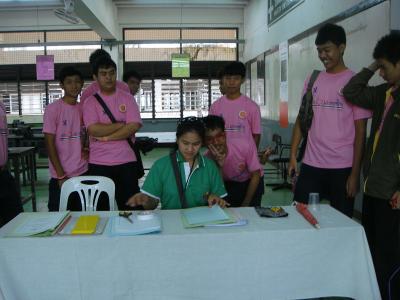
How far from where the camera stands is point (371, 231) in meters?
2.13

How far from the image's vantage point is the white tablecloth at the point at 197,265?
1.45 metres

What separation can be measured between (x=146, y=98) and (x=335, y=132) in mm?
8348

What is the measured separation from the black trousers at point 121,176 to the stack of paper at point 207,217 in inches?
33.3

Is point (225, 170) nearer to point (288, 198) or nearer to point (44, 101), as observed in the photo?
point (288, 198)

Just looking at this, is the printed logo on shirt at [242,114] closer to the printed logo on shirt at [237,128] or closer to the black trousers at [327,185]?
the printed logo on shirt at [237,128]

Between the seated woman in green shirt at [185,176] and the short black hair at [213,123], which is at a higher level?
the short black hair at [213,123]

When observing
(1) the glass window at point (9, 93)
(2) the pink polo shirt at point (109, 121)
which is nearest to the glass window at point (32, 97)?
(1) the glass window at point (9, 93)

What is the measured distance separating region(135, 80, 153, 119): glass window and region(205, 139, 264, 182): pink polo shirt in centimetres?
786

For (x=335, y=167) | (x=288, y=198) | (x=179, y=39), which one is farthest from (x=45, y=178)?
(x=335, y=167)

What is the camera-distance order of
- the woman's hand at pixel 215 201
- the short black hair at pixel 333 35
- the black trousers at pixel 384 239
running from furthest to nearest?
the short black hair at pixel 333 35, the black trousers at pixel 384 239, the woman's hand at pixel 215 201

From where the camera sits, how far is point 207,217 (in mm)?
1672

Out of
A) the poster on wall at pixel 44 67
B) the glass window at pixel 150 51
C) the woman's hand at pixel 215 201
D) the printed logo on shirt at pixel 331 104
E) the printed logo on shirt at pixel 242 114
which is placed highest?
the glass window at pixel 150 51

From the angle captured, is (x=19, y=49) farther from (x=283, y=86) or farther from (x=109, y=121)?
→ (x=109, y=121)

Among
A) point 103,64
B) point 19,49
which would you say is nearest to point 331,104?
point 103,64
